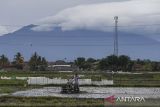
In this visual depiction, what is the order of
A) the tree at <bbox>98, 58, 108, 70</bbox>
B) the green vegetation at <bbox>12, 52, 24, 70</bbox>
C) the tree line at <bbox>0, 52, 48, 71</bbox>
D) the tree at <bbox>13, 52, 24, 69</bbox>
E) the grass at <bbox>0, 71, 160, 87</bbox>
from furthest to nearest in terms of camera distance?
the green vegetation at <bbox>12, 52, 24, 70</bbox> → the tree at <bbox>13, 52, 24, 69</bbox> → the tree line at <bbox>0, 52, 48, 71</bbox> → the tree at <bbox>98, 58, 108, 70</bbox> → the grass at <bbox>0, 71, 160, 87</bbox>

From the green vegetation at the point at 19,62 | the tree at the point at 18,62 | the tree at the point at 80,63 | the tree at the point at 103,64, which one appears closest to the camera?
the tree at the point at 103,64

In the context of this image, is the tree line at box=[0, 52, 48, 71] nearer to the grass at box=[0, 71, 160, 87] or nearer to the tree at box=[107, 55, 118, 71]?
the tree at box=[107, 55, 118, 71]

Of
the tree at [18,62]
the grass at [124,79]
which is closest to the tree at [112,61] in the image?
the tree at [18,62]

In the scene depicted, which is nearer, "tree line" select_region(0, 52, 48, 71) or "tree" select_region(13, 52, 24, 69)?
"tree line" select_region(0, 52, 48, 71)

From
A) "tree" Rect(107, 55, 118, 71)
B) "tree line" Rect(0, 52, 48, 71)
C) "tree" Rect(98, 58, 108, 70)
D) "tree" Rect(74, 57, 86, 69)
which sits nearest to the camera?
"tree" Rect(107, 55, 118, 71)

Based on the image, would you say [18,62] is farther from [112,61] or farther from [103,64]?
[112,61]

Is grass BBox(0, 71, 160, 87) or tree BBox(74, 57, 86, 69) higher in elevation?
tree BBox(74, 57, 86, 69)

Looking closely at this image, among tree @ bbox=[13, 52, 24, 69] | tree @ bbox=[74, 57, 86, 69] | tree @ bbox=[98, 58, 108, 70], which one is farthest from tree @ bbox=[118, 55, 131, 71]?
tree @ bbox=[13, 52, 24, 69]

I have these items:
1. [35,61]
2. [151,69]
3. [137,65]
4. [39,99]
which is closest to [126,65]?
[151,69]

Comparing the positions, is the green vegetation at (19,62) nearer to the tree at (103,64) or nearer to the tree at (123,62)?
the tree at (103,64)

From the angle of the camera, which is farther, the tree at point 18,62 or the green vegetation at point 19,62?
the green vegetation at point 19,62

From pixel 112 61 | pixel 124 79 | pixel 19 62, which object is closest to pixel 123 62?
pixel 112 61

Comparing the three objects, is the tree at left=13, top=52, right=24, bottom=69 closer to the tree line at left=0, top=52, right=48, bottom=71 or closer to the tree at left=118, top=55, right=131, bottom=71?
the tree line at left=0, top=52, right=48, bottom=71

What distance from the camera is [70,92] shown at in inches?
1156
